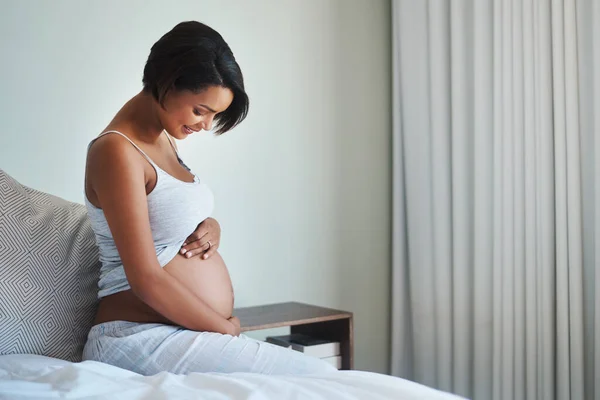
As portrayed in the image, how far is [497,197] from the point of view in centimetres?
239

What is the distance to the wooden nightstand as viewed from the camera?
80.0 inches

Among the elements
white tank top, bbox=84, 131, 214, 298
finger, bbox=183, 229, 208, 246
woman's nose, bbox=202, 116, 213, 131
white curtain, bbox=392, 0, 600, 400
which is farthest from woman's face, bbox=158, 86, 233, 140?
white curtain, bbox=392, 0, 600, 400

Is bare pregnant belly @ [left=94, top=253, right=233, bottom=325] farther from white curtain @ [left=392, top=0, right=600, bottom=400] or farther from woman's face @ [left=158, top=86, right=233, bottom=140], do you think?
white curtain @ [left=392, top=0, right=600, bottom=400]

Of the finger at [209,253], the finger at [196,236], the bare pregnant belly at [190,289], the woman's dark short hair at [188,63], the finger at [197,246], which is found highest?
the woman's dark short hair at [188,63]

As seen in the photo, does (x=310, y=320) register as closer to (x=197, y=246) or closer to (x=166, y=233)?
(x=197, y=246)

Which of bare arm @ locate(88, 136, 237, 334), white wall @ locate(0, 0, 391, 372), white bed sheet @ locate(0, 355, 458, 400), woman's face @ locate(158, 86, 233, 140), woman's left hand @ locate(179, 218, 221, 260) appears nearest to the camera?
white bed sheet @ locate(0, 355, 458, 400)

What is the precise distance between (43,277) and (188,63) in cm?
58

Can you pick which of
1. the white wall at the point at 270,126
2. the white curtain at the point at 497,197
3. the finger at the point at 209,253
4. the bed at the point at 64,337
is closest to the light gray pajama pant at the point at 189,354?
the bed at the point at 64,337

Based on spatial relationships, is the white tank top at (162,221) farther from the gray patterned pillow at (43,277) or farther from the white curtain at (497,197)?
the white curtain at (497,197)

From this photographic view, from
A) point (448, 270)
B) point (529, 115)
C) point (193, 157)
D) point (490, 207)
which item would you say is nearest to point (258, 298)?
point (193, 157)

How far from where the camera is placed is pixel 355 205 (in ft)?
8.92

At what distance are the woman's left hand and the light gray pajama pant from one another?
195 mm

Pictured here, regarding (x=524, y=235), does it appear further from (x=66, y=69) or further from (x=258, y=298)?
(x=66, y=69)

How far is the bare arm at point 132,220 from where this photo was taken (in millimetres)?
1333
